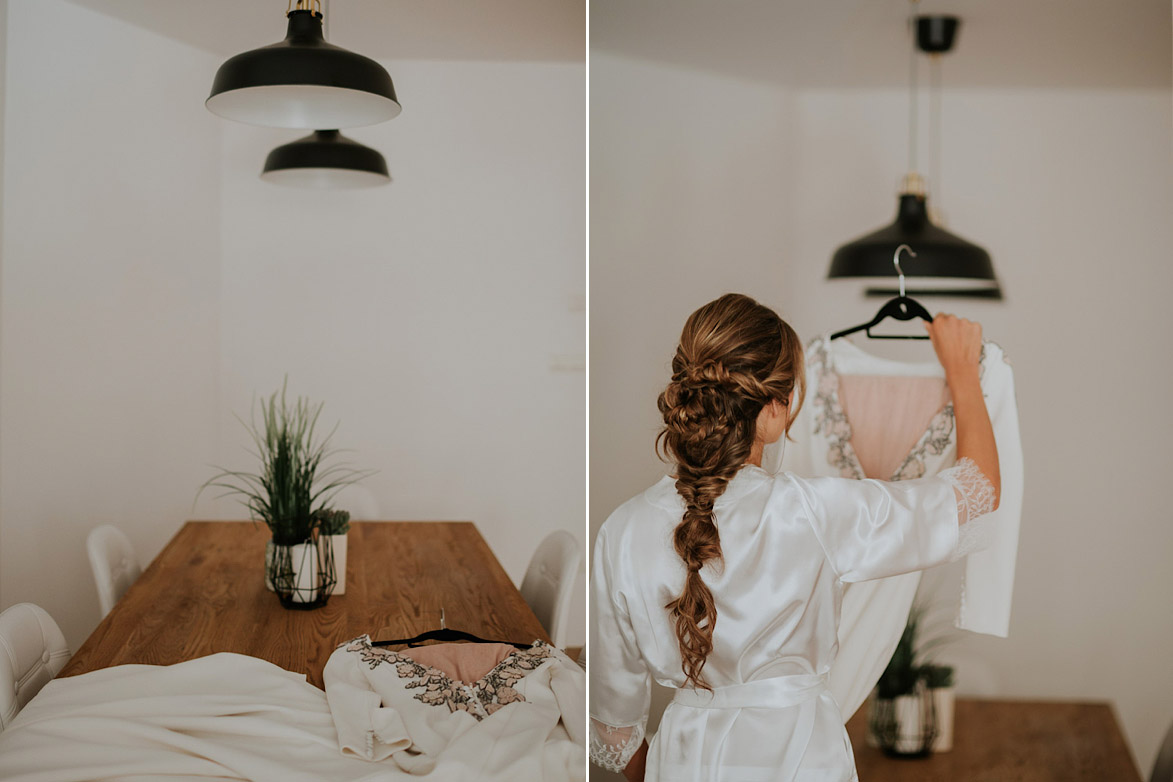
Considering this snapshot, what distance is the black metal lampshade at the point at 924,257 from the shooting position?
1.67 m

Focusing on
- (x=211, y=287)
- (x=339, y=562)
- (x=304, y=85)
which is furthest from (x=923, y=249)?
(x=211, y=287)

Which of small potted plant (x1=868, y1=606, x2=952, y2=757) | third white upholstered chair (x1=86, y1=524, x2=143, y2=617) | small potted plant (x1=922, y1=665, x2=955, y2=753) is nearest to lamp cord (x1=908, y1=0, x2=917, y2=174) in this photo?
small potted plant (x1=868, y1=606, x2=952, y2=757)

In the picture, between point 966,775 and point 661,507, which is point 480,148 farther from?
point 966,775

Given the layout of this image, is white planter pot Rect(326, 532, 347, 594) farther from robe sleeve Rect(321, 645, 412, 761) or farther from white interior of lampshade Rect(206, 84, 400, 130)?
white interior of lampshade Rect(206, 84, 400, 130)

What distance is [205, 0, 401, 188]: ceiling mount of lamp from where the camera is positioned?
1.46 metres

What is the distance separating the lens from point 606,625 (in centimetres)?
146

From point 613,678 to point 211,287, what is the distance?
3.75 ft

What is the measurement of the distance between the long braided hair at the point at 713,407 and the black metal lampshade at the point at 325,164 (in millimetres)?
823

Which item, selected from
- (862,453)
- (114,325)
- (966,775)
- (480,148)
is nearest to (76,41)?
(114,325)

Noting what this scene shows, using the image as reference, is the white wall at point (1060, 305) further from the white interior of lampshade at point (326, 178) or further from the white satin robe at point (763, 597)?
the white interior of lampshade at point (326, 178)

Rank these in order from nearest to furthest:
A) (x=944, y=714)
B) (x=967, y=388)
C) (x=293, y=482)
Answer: (x=967, y=388) → (x=944, y=714) → (x=293, y=482)

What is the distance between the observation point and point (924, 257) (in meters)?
1.68

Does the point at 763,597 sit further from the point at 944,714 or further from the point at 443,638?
the point at 443,638

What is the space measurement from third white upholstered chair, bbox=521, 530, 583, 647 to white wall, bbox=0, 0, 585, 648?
57 millimetres
